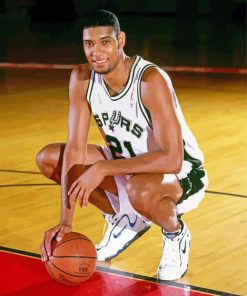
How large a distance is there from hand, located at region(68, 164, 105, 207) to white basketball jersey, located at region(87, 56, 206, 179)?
339 millimetres

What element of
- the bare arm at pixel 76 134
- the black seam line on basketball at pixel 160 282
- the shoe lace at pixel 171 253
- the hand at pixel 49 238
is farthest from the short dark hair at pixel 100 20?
the black seam line on basketball at pixel 160 282

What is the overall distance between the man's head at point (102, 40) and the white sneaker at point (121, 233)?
0.87 m

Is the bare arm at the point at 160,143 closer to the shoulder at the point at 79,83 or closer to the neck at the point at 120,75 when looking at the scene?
the neck at the point at 120,75

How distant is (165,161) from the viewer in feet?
12.7

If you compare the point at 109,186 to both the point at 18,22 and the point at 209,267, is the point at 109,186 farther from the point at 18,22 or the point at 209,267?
the point at 18,22

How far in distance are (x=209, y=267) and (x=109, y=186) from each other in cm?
67

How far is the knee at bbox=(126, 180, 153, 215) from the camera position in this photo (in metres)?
3.92

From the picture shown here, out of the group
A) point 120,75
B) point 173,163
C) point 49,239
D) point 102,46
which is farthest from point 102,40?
point 49,239

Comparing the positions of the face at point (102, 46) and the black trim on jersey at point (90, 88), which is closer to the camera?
the face at point (102, 46)

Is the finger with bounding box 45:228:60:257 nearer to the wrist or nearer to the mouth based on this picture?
the wrist

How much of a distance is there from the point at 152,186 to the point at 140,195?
0.08 metres

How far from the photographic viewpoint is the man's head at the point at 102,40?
3.92 meters
